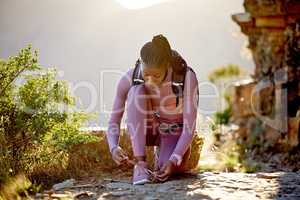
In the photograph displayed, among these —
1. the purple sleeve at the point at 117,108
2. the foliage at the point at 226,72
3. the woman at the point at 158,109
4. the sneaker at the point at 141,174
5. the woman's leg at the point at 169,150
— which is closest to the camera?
the woman at the point at 158,109

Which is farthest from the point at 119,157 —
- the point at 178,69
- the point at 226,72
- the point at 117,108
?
the point at 226,72

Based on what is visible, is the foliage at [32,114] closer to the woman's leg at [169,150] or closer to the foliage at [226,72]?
the woman's leg at [169,150]

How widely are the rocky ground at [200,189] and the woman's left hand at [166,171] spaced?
0.07 meters

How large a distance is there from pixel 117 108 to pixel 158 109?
391 mm

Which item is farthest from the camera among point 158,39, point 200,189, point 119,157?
point 119,157

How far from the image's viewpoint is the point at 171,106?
5.28 metres

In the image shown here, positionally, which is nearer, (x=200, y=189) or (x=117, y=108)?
(x=200, y=189)

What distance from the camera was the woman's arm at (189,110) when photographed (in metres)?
5.00

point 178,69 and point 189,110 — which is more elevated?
point 178,69

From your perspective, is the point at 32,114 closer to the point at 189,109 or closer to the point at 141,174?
the point at 141,174

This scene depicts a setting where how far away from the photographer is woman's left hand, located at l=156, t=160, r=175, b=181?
4.95m

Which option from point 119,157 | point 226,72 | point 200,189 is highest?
point 226,72

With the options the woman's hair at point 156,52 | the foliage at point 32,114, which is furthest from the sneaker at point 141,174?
the foliage at point 32,114

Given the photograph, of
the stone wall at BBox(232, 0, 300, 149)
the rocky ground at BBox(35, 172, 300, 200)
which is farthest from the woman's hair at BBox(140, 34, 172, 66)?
the stone wall at BBox(232, 0, 300, 149)
